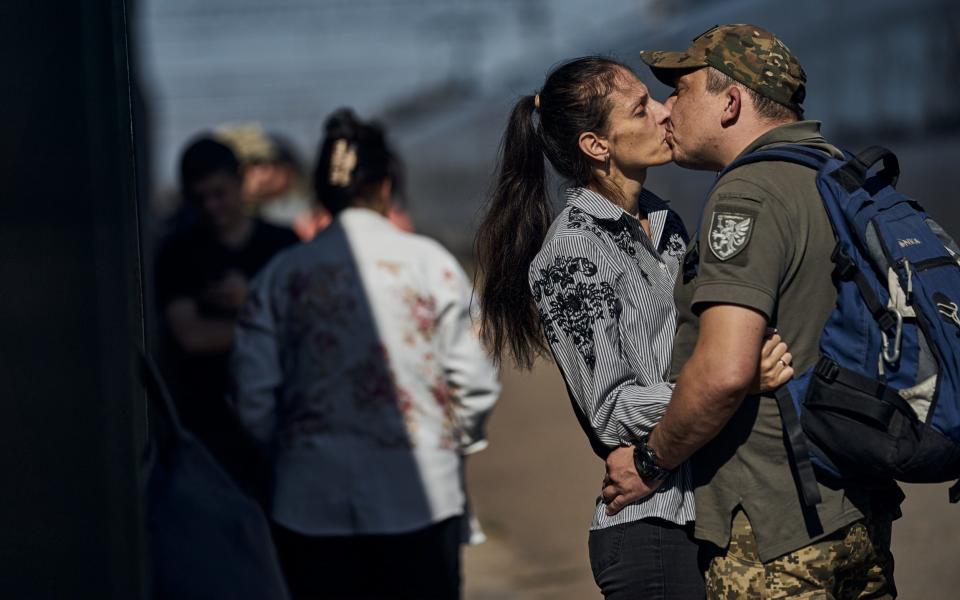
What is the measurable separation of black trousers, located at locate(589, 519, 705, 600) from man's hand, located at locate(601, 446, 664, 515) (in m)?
0.05

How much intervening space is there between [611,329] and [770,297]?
1.00ft

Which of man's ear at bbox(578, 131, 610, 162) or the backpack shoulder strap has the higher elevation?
the backpack shoulder strap

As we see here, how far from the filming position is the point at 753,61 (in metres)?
2.25

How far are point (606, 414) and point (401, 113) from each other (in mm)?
37176

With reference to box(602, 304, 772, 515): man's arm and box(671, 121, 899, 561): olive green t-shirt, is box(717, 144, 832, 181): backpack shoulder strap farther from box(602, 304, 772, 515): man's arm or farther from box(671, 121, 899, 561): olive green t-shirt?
box(602, 304, 772, 515): man's arm

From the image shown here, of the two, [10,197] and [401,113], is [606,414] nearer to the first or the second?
[10,197]

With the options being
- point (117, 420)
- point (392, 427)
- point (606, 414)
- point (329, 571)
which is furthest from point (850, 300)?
point (329, 571)

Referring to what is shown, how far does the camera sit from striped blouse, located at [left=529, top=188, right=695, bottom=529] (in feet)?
7.48

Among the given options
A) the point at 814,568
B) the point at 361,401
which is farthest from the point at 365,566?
the point at 814,568

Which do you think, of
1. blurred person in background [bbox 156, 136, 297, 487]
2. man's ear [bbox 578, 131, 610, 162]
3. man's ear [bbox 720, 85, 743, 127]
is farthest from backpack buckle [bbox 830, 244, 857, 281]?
blurred person in background [bbox 156, 136, 297, 487]

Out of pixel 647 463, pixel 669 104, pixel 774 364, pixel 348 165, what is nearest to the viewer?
pixel 774 364

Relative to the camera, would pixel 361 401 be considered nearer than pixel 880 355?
No

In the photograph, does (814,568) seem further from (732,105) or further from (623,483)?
(732,105)

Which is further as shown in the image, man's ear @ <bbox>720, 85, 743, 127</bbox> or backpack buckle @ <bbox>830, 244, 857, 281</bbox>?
man's ear @ <bbox>720, 85, 743, 127</bbox>
